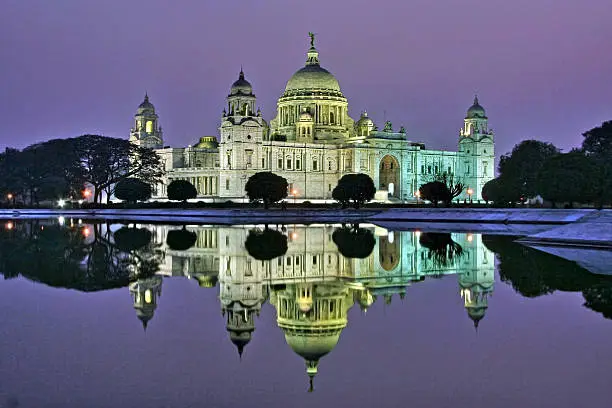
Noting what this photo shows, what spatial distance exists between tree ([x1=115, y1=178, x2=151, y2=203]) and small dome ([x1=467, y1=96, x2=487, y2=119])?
5251 cm

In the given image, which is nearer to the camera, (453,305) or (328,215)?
(453,305)

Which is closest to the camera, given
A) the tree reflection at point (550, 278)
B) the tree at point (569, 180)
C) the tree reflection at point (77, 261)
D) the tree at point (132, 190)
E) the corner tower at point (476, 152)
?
the tree reflection at point (550, 278)

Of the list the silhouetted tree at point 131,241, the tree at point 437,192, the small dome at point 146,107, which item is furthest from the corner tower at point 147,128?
the silhouetted tree at point 131,241

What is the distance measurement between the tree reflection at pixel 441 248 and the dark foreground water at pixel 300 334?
87 cm

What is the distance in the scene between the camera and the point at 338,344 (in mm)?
11891

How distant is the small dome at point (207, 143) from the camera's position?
99.7 meters

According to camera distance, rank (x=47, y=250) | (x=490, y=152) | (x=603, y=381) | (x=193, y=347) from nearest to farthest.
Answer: (x=603, y=381) < (x=193, y=347) < (x=47, y=250) < (x=490, y=152)

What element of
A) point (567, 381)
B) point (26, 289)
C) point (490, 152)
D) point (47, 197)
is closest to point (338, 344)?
point (567, 381)

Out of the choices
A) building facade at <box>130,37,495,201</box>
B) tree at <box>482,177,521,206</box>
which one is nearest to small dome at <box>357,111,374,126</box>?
building facade at <box>130,37,495,201</box>

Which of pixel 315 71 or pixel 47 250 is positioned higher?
pixel 315 71

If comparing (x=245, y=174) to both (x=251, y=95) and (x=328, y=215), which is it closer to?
(x=251, y=95)

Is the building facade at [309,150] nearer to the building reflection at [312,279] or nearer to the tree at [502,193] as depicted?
the tree at [502,193]

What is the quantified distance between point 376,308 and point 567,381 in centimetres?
581

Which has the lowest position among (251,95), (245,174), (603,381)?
(603,381)
